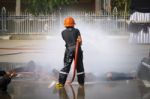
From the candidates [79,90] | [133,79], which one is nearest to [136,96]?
[79,90]

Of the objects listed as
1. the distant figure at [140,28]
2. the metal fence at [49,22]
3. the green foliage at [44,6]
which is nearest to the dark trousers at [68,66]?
the distant figure at [140,28]

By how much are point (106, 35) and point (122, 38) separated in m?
1.11

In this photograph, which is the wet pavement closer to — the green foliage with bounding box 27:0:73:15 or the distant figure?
the distant figure

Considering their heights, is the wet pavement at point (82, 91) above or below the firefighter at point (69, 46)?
below

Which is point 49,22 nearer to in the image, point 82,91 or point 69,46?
point 69,46

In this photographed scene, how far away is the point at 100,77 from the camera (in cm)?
1150

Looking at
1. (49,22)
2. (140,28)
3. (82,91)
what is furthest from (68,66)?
(49,22)

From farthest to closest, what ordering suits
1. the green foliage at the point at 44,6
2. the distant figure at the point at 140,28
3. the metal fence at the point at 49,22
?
the green foliage at the point at 44,6, the metal fence at the point at 49,22, the distant figure at the point at 140,28

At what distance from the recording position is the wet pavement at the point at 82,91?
9172mm

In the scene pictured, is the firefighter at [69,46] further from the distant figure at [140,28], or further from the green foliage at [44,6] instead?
the green foliage at [44,6]

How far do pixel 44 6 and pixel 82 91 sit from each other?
2240 cm

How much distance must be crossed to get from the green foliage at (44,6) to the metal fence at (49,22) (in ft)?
1.94

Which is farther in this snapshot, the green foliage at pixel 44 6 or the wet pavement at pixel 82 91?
the green foliage at pixel 44 6

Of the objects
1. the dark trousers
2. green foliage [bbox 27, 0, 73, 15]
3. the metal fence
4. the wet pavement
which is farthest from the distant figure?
the dark trousers
